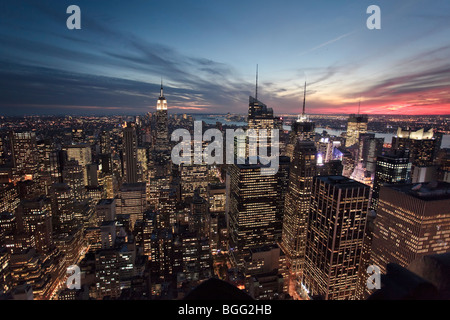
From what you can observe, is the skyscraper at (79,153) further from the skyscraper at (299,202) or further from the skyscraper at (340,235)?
the skyscraper at (340,235)

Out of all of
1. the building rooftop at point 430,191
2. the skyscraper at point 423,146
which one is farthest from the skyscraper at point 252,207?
the skyscraper at point 423,146

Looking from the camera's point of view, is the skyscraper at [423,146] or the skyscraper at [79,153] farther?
the skyscraper at [79,153]

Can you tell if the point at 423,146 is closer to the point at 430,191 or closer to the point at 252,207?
the point at 430,191

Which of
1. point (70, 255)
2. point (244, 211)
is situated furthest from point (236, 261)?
point (70, 255)

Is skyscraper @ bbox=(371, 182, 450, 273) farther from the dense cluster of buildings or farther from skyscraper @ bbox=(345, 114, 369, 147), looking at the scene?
skyscraper @ bbox=(345, 114, 369, 147)

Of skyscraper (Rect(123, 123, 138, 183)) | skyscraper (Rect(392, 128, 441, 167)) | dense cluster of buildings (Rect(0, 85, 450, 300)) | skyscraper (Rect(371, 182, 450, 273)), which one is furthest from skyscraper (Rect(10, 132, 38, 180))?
skyscraper (Rect(392, 128, 441, 167))

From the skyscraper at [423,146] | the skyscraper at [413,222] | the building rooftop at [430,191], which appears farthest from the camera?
the skyscraper at [423,146]
